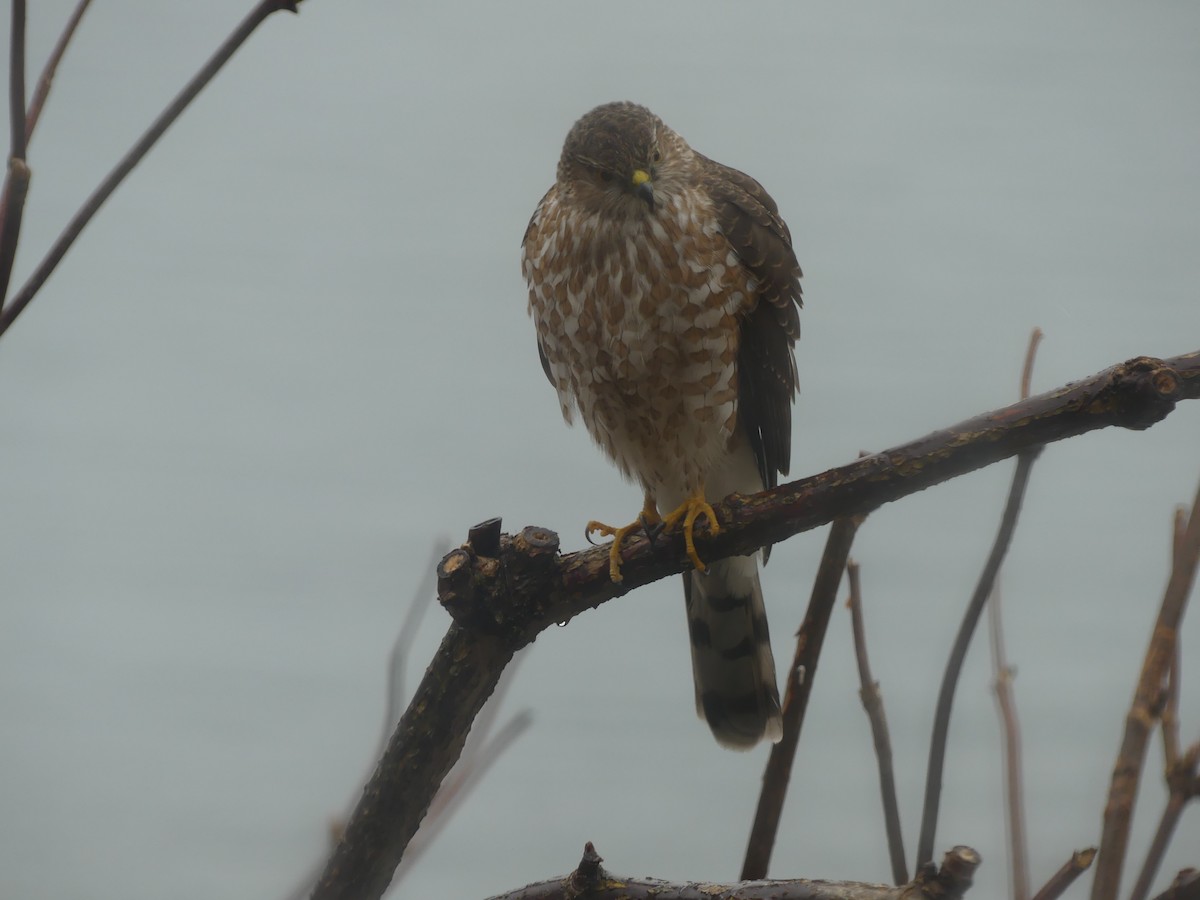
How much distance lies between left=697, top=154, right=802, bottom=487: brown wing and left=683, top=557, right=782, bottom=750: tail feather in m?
0.36

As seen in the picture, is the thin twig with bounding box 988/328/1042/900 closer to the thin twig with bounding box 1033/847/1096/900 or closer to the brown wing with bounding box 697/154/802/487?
the thin twig with bounding box 1033/847/1096/900

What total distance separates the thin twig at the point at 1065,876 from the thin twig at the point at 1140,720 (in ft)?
0.46

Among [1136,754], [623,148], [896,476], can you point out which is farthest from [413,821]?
[623,148]

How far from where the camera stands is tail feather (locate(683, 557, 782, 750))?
9.38 ft

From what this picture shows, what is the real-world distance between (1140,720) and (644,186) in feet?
5.62

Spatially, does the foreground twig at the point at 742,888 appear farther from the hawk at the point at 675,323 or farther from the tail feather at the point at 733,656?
the tail feather at the point at 733,656

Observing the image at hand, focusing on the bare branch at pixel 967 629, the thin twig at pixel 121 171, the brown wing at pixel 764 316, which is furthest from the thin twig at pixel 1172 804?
the brown wing at pixel 764 316

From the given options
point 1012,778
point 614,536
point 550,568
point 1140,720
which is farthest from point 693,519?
point 1140,720

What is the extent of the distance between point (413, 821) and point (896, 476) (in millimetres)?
857

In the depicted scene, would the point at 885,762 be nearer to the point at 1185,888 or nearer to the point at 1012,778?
the point at 1012,778

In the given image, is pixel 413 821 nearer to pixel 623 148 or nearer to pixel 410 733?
pixel 410 733

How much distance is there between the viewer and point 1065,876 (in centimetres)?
122

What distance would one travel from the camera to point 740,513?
1899 mm

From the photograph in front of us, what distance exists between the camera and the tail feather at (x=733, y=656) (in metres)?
2.86
